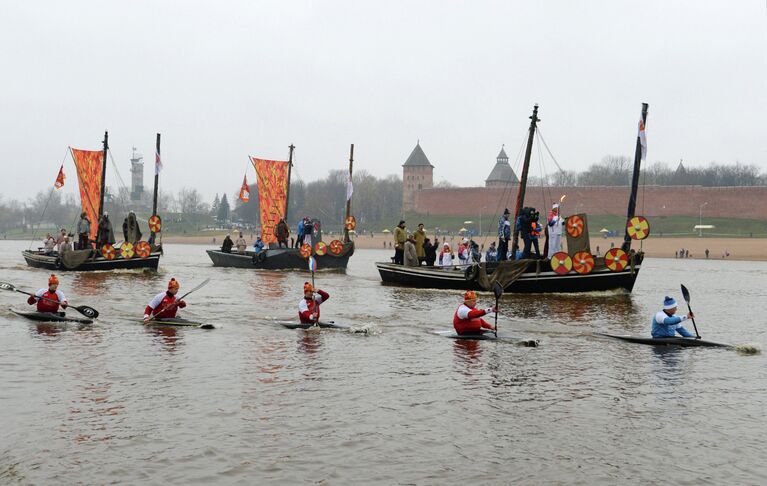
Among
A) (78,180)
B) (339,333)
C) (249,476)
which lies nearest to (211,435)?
(249,476)

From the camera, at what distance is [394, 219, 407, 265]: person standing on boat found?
33.0 meters

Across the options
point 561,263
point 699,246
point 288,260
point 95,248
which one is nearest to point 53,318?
point 561,263

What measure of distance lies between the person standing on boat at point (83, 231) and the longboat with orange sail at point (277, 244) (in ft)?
25.1

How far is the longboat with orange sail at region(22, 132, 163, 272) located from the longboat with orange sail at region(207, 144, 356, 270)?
16.0 feet

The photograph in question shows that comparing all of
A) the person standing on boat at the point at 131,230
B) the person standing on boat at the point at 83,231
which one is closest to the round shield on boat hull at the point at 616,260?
the person standing on boat at the point at 131,230

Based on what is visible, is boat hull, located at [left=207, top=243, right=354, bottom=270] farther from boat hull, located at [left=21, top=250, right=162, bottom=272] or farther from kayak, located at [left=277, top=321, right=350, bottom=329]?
kayak, located at [left=277, top=321, right=350, bottom=329]

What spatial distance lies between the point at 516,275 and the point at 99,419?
60.0 feet

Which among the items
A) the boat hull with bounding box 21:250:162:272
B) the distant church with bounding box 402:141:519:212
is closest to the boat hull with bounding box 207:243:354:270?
the boat hull with bounding box 21:250:162:272

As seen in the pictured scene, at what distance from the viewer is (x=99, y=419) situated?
10492 millimetres

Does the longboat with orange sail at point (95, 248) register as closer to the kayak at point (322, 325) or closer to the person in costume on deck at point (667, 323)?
the kayak at point (322, 325)

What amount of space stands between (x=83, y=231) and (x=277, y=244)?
9.89 meters

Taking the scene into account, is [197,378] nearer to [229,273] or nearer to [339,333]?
[339,333]

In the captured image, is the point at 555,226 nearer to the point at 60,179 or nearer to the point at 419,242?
the point at 419,242

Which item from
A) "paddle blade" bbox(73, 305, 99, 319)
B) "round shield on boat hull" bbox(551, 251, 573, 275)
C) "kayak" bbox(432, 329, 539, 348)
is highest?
"round shield on boat hull" bbox(551, 251, 573, 275)
